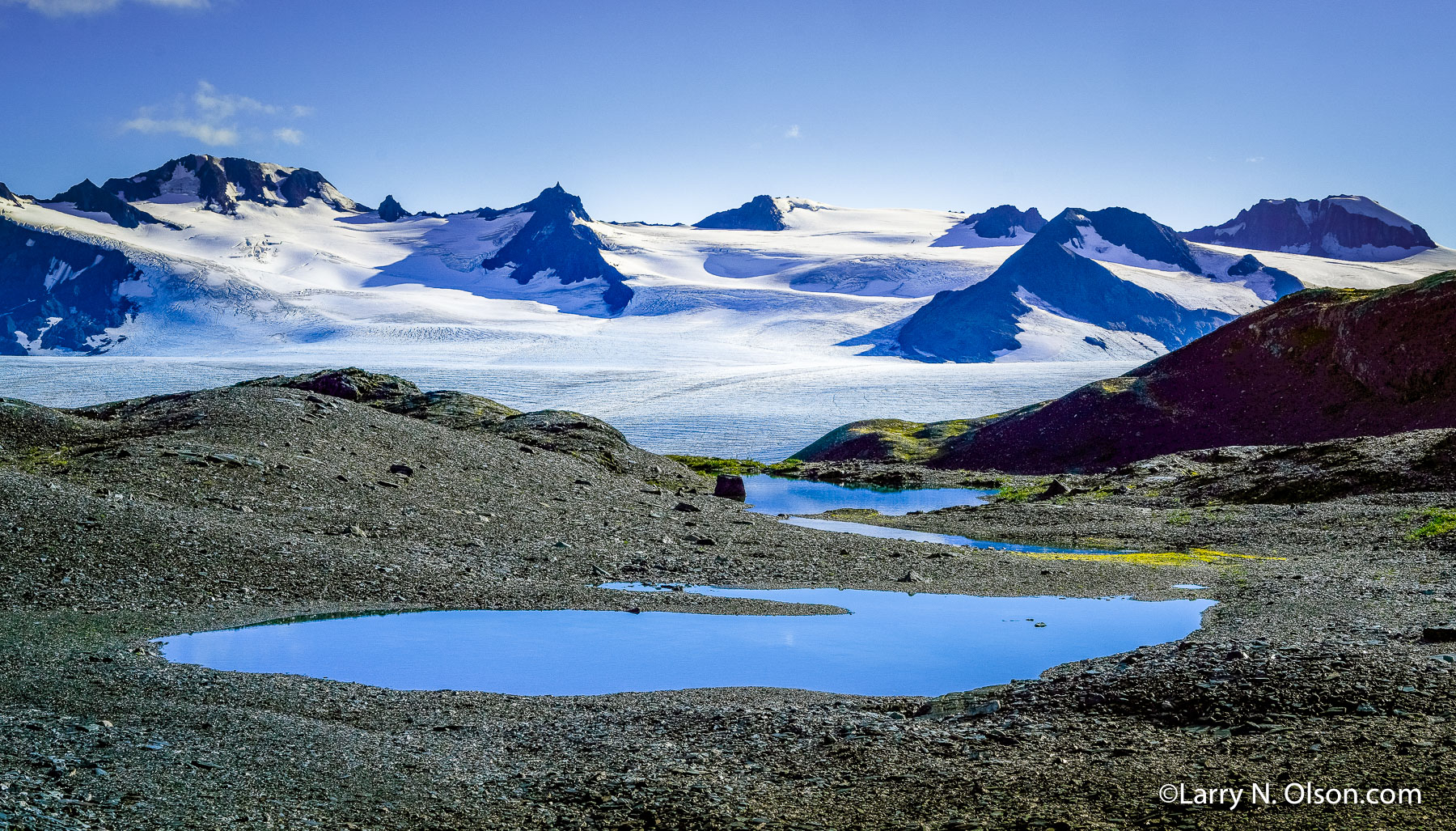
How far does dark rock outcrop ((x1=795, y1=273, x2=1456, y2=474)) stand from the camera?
63531 millimetres

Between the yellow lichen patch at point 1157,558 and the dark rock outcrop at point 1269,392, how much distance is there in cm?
3215

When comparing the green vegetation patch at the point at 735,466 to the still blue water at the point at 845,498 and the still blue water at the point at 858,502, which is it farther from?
the still blue water at the point at 845,498

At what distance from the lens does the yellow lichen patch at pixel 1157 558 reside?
31.9 metres

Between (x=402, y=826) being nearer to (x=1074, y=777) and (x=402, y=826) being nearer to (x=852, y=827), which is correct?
(x=852, y=827)

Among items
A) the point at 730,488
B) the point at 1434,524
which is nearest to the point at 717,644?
the point at 1434,524

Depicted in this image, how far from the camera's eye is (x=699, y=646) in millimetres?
20578

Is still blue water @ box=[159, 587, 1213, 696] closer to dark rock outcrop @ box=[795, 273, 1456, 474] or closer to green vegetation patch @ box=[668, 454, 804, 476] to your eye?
dark rock outcrop @ box=[795, 273, 1456, 474]

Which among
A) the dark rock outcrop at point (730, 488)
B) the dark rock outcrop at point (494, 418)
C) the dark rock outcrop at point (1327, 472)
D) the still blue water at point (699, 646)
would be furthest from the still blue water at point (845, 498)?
the still blue water at point (699, 646)

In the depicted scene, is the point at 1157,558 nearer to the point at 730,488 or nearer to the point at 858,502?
the point at 730,488

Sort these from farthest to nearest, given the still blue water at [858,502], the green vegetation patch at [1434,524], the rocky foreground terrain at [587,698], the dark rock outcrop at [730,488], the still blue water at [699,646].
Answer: the dark rock outcrop at [730,488]
the still blue water at [858,502]
the green vegetation patch at [1434,524]
the still blue water at [699,646]
the rocky foreground terrain at [587,698]

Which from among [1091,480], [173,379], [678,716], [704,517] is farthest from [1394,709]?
[173,379]

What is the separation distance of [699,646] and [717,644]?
0.39 meters

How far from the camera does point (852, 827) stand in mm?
9914

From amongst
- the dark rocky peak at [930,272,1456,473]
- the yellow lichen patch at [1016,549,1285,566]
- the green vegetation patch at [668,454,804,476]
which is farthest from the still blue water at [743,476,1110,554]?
the dark rocky peak at [930,272,1456,473]
